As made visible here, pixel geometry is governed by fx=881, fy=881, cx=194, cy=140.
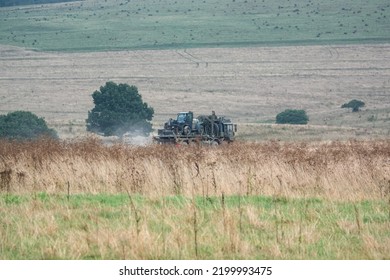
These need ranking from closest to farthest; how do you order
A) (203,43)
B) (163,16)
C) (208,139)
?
(208,139) < (203,43) < (163,16)

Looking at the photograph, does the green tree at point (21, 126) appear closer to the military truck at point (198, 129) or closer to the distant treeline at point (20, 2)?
the military truck at point (198, 129)

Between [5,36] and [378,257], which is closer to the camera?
[378,257]

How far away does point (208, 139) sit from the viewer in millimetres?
34688

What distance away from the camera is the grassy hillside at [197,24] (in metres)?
130

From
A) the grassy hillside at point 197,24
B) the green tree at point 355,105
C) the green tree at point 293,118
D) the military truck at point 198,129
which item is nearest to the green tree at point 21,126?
the military truck at point 198,129

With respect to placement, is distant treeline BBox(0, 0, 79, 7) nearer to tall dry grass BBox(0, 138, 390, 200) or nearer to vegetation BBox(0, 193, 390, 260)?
tall dry grass BBox(0, 138, 390, 200)

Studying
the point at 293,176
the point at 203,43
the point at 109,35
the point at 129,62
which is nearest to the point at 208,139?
the point at 293,176

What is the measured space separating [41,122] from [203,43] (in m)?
71.3

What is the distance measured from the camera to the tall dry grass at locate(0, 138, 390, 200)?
47.5ft

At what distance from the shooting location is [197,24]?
141 meters

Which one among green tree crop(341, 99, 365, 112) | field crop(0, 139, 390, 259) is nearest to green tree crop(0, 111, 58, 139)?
green tree crop(341, 99, 365, 112)

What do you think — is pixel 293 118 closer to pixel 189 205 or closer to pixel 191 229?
pixel 189 205

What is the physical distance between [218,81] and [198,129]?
72.8m
